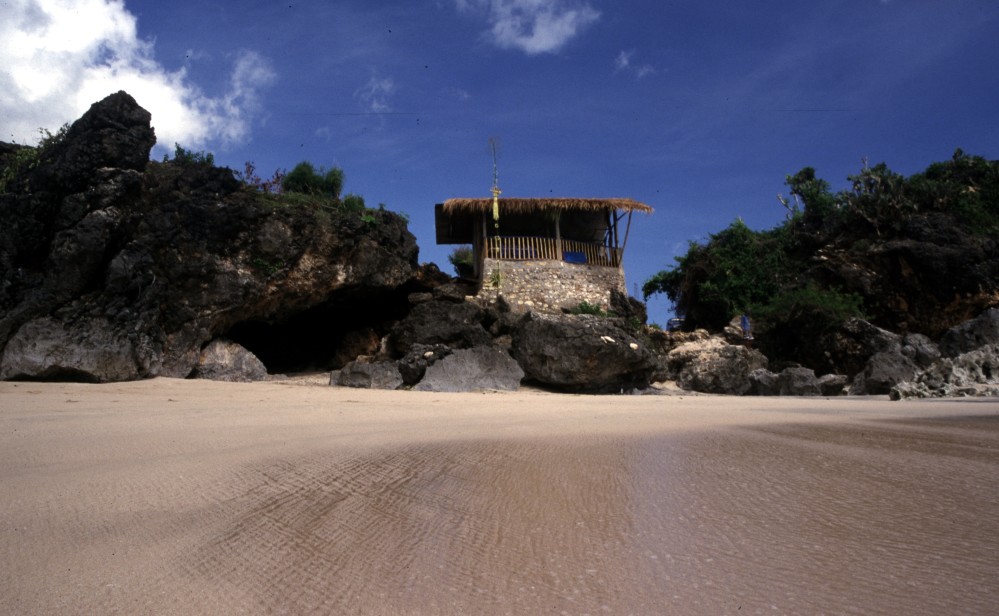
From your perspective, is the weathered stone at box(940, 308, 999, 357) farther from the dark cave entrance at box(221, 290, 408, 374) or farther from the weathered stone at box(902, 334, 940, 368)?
the dark cave entrance at box(221, 290, 408, 374)

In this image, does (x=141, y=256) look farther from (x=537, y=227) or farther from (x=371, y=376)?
(x=537, y=227)

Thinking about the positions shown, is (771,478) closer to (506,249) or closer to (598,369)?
(598,369)

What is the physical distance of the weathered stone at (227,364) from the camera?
9.55 metres

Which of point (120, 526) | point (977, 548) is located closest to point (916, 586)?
point (977, 548)

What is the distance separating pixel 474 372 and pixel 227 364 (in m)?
4.29

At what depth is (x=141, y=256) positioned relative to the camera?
9.34 m

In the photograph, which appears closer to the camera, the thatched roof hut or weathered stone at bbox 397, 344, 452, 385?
weathered stone at bbox 397, 344, 452, 385

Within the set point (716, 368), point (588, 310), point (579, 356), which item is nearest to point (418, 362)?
point (579, 356)

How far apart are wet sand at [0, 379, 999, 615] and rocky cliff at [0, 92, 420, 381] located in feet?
21.3

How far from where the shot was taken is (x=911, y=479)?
6.00 feet

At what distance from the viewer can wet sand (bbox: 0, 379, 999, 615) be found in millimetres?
962

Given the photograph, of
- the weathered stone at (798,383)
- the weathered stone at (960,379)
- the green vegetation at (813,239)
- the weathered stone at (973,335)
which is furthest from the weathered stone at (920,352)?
the green vegetation at (813,239)

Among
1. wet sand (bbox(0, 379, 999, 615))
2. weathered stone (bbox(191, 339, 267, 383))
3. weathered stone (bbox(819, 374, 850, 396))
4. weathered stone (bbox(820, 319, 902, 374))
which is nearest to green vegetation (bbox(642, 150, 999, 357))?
weathered stone (bbox(820, 319, 902, 374))

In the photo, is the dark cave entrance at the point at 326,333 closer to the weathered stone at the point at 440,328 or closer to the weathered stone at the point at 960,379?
the weathered stone at the point at 440,328
